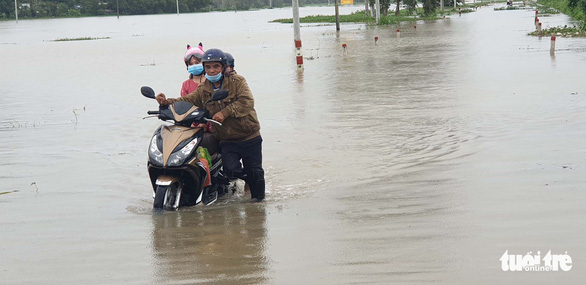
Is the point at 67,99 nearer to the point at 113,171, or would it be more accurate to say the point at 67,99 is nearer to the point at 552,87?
the point at 113,171

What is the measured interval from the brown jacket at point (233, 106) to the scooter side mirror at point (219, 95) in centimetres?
31

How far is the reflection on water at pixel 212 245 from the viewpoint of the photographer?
17.3ft

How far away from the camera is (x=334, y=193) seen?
8039mm

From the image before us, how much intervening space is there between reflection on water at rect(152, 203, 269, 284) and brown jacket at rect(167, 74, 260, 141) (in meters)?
0.75

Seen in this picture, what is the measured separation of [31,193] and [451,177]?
4.80m

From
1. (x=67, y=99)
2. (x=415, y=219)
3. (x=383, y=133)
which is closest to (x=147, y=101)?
(x=67, y=99)

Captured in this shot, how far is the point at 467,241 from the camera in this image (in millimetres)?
5754

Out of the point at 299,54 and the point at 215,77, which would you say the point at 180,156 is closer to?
the point at 215,77

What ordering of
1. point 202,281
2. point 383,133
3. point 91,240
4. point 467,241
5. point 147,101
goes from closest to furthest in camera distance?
point 202,281, point 467,241, point 91,240, point 383,133, point 147,101

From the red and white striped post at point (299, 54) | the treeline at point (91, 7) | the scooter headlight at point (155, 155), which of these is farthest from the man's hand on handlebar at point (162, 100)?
the treeline at point (91, 7)

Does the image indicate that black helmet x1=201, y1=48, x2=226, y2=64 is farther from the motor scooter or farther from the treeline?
the treeline

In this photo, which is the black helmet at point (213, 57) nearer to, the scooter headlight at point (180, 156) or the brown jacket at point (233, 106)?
the brown jacket at point (233, 106)

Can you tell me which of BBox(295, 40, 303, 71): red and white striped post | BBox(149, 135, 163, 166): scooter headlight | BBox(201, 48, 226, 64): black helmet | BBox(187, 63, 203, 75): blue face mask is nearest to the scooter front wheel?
BBox(149, 135, 163, 166): scooter headlight

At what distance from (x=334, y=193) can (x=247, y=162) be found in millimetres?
1008
